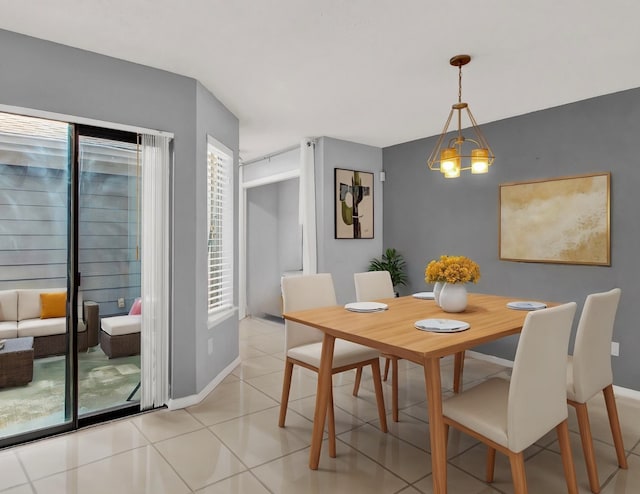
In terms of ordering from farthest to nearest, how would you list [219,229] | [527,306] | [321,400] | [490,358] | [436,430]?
[490,358] → [219,229] → [527,306] → [321,400] → [436,430]

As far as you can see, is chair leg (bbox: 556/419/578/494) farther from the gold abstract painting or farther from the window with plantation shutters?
the window with plantation shutters

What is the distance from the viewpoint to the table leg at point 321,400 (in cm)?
221

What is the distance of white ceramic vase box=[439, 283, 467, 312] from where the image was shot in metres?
2.56

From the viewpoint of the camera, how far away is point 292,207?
6629 mm

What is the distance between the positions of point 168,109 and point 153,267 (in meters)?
1.20

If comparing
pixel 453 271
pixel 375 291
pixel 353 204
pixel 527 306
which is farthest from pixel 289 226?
pixel 527 306

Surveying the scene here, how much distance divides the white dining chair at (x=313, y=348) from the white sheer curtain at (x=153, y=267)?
964 millimetres

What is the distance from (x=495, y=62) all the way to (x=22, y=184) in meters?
3.33

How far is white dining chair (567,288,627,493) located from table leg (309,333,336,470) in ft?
4.14

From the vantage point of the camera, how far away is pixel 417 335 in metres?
1.99

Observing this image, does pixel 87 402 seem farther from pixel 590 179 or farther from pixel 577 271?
pixel 590 179

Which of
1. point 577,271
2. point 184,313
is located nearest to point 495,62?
point 577,271

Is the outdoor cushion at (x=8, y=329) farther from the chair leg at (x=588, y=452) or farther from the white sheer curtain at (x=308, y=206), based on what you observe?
the chair leg at (x=588, y=452)

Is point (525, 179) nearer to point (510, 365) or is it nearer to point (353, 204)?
point (510, 365)
